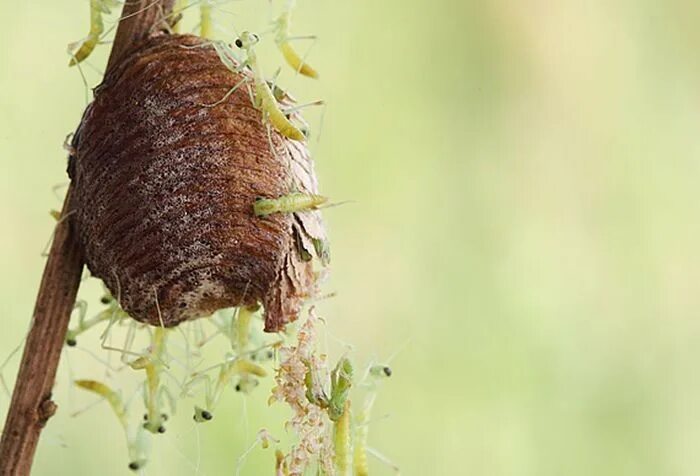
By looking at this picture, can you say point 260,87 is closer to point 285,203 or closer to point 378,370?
point 285,203

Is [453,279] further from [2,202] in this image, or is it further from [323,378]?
[323,378]

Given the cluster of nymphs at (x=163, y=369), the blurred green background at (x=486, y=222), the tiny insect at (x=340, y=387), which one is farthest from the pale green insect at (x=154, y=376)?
the blurred green background at (x=486, y=222)

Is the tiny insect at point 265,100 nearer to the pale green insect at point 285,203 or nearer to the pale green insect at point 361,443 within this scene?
the pale green insect at point 285,203

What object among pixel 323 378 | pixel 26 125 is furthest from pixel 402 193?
pixel 323 378

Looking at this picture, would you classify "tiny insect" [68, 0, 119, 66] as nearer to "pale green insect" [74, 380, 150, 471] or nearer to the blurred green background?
"pale green insect" [74, 380, 150, 471]

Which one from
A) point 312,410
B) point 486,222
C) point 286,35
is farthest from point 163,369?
point 486,222

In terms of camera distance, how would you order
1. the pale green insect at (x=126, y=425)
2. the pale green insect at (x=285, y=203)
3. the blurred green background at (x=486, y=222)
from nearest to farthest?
the pale green insect at (x=285, y=203)
the pale green insect at (x=126, y=425)
the blurred green background at (x=486, y=222)
